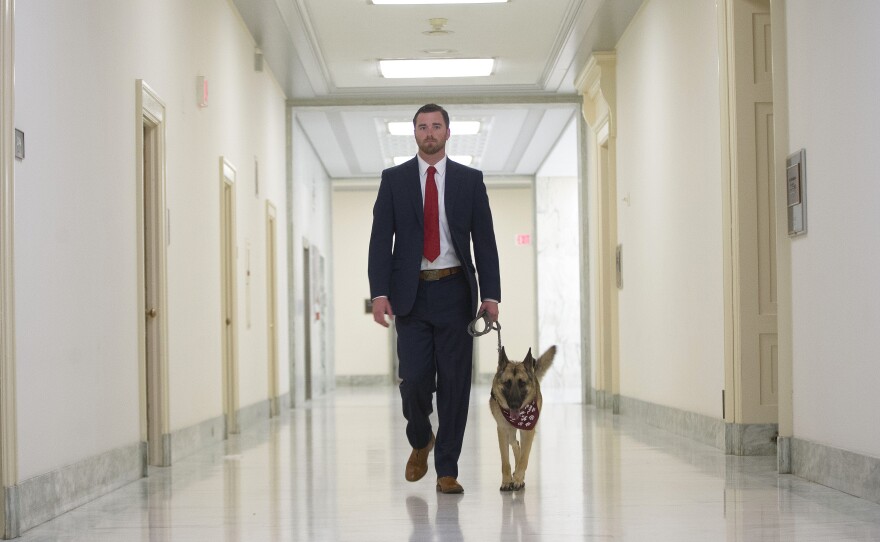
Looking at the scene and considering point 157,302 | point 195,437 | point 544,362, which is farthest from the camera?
point 195,437

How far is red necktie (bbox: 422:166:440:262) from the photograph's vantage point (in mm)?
5082

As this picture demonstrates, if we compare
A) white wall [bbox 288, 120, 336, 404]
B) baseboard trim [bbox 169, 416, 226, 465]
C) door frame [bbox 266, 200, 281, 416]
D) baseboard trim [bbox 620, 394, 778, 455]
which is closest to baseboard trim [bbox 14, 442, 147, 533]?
baseboard trim [bbox 169, 416, 226, 465]

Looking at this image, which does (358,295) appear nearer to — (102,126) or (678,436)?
(678,436)

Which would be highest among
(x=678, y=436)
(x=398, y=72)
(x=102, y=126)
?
(x=398, y=72)

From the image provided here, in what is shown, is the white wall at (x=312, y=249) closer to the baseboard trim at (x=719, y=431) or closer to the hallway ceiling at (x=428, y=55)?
the hallway ceiling at (x=428, y=55)

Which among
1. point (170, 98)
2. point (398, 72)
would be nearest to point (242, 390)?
point (170, 98)

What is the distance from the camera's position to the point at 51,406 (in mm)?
4711

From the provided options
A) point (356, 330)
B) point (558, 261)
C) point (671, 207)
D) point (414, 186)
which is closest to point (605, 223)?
point (671, 207)

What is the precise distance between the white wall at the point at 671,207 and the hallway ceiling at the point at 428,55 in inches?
30.7

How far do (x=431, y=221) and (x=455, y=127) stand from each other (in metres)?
10.9

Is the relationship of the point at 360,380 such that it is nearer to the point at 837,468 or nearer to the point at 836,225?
the point at 837,468

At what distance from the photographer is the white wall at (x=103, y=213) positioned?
454cm

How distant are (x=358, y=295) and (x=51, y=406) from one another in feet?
56.9

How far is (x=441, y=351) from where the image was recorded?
5.09 meters
